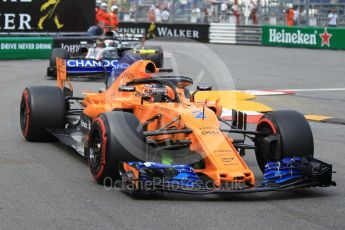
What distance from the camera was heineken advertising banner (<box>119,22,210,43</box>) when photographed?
3888 centimetres

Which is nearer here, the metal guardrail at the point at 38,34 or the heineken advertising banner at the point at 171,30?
the metal guardrail at the point at 38,34

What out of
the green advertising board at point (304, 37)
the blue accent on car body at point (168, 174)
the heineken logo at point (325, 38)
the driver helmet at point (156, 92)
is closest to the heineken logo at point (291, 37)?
the green advertising board at point (304, 37)

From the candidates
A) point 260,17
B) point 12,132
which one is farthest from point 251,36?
point 12,132

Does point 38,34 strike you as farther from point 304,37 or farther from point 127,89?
point 127,89

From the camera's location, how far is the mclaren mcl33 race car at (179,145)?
727 centimetres

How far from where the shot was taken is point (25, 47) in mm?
27031

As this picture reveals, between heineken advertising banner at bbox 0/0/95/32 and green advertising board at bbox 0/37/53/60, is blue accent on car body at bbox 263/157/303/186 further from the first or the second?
heineken advertising banner at bbox 0/0/95/32

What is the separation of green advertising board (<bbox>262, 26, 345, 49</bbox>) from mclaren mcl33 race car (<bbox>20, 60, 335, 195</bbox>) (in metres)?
23.8

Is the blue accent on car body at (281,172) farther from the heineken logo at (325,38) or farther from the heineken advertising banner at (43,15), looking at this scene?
the heineken logo at (325,38)

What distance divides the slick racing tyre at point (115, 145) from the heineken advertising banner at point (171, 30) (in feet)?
103

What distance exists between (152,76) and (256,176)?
192 centimetres

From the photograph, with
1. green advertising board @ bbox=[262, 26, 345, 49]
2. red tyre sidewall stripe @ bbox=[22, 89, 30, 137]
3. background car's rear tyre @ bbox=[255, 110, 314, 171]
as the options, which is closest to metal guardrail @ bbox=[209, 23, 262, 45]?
green advertising board @ bbox=[262, 26, 345, 49]

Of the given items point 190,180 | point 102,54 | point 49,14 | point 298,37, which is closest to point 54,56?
point 102,54

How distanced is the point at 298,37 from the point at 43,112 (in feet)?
82.3
